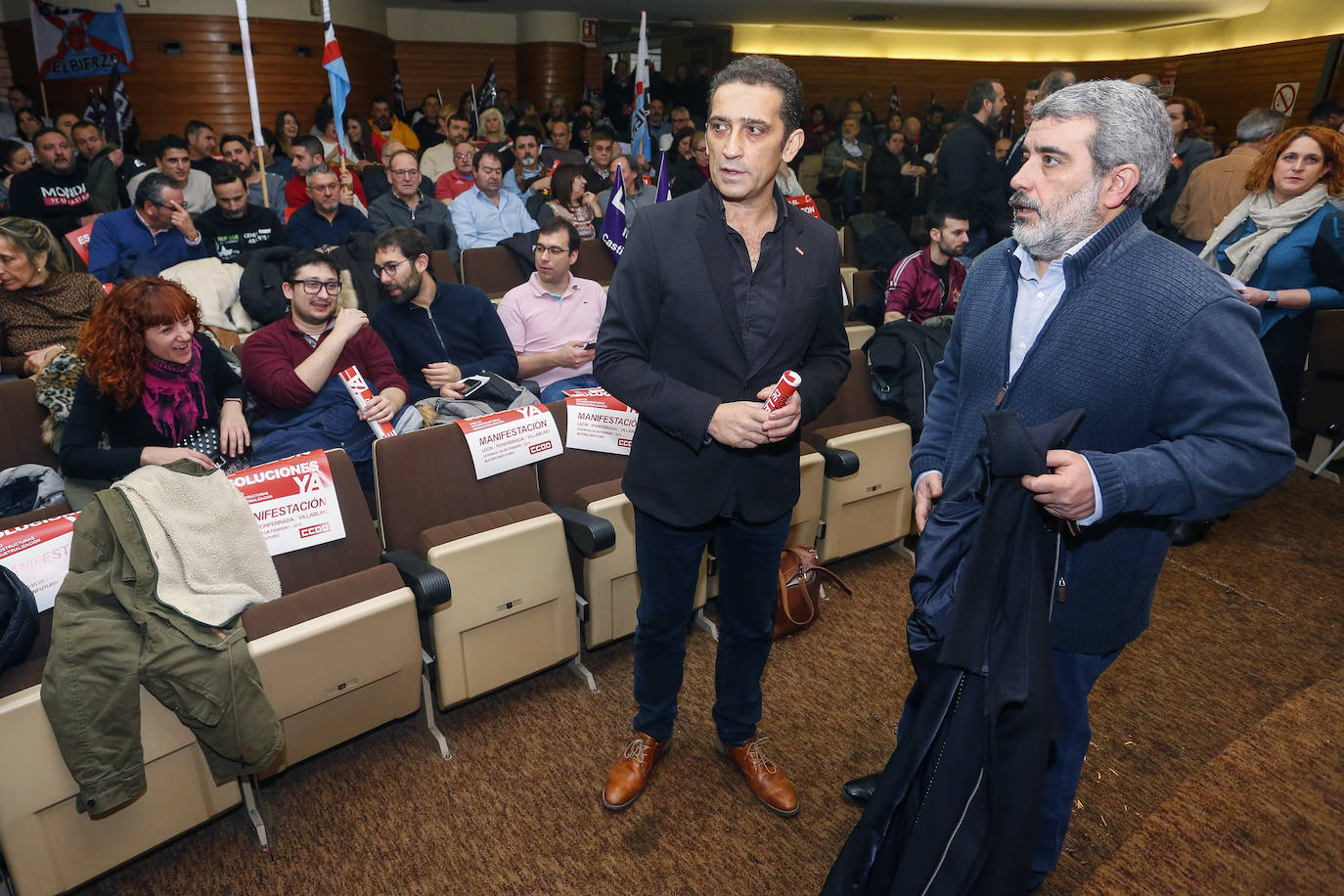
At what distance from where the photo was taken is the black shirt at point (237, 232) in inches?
161

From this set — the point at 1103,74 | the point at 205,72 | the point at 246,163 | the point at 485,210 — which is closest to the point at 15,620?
the point at 485,210

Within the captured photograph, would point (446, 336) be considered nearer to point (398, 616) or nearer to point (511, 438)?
point (511, 438)

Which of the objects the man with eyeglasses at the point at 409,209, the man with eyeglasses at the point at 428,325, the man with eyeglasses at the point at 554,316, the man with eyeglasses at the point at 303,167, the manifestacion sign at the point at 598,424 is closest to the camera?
the manifestacion sign at the point at 598,424

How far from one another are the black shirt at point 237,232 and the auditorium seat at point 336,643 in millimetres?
2557

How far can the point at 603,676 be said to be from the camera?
2.56 meters

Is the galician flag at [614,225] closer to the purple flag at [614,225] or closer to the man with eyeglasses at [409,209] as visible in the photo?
the purple flag at [614,225]

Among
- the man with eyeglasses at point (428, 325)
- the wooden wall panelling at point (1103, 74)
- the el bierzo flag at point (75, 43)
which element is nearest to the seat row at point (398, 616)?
the man with eyeglasses at point (428, 325)

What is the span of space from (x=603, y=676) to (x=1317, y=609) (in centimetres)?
263

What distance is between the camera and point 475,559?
215cm

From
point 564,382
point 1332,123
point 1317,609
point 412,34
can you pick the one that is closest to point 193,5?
point 412,34

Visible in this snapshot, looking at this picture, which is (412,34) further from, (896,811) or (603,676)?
(896,811)

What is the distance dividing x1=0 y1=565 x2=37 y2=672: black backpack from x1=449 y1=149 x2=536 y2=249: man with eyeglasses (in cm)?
359

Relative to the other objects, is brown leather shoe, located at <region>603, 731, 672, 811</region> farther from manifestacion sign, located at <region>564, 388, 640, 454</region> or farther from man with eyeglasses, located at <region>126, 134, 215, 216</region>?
man with eyeglasses, located at <region>126, 134, 215, 216</region>

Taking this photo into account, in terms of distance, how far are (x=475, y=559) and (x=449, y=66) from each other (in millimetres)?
12161
